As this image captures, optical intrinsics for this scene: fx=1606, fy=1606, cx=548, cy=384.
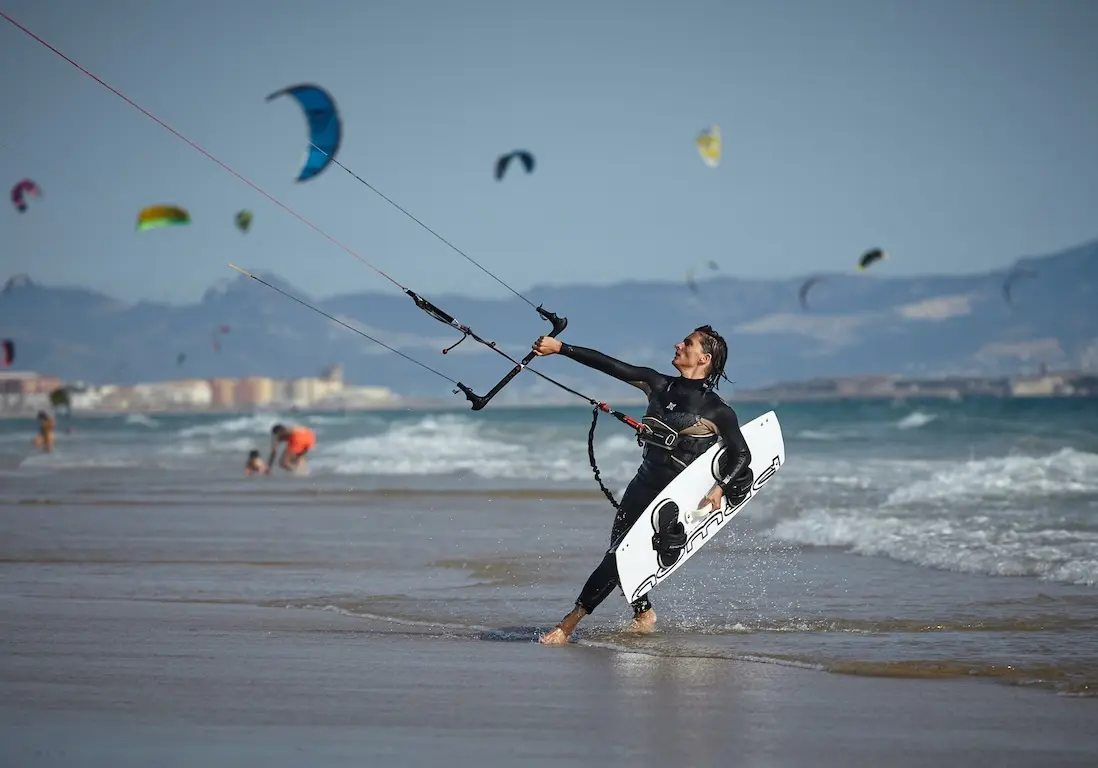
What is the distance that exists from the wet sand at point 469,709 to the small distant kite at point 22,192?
3010cm

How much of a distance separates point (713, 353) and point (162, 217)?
23.2 m

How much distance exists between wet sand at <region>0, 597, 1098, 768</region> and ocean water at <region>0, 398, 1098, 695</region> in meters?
0.45

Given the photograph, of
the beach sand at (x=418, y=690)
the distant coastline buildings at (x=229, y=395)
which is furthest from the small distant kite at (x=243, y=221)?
the distant coastline buildings at (x=229, y=395)

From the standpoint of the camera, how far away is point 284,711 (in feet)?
15.6

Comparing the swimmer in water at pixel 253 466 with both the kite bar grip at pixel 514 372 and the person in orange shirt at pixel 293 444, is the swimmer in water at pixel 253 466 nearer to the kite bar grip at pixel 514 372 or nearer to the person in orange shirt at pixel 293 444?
the person in orange shirt at pixel 293 444

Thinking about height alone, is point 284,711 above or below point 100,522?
below

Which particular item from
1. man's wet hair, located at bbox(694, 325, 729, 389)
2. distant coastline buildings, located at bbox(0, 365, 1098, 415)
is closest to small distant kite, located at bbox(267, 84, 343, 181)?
man's wet hair, located at bbox(694, 325, 729, 389)

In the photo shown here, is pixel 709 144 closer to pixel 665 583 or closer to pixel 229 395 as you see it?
pixel 665 583

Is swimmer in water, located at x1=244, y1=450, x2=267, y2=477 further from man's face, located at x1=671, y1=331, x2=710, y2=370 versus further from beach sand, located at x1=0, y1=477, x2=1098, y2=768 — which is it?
man's face, located at x1=671, y1=331, x2=710, y2=370

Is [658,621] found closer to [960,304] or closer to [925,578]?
[925,578]

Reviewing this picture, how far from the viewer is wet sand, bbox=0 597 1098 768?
4.26m

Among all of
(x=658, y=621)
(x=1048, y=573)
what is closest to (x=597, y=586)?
(x=658, y=621)

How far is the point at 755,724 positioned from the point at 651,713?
0.32 meters

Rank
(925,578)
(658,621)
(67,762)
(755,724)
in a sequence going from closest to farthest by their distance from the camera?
(67,762) < (755,724) < (658,621) < (925,578)
